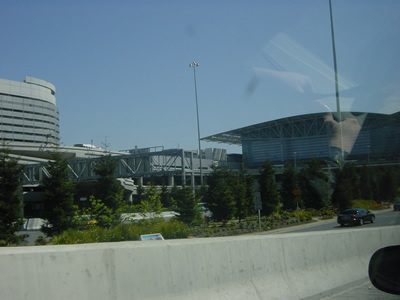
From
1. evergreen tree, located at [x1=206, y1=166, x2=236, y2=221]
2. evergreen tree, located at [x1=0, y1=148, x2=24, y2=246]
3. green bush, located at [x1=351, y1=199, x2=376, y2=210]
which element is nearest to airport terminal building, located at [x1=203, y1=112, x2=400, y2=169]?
green bush, located at [x1=351, y1=199, x2=376, y2=210]

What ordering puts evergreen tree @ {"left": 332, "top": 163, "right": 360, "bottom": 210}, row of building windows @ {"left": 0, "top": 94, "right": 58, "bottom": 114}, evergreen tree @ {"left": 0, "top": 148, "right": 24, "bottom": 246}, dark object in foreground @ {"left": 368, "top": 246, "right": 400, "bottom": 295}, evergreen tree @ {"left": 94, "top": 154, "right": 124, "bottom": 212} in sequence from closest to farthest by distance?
1. dark object in foreground @ {"left": 368, "top": 246, "right": 400, "bottom": 295}
2. evergreen tree @ {"left": 0, "top": 148, "right": 24, "bottom": 246}
3. evergreen tree @ {"left": 94, "top": 154, "right": 124, "bottom": 212}
4. evergreen tree @ {"left": 332, "top": 163, "right": 360, "bottom": 210}
5. row of building windows @ {"left": 0, "top": 94, "right": 58, "bottom": 114}

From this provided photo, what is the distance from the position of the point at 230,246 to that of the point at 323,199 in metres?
41.1

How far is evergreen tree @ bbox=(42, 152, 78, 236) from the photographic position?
83.1 ft

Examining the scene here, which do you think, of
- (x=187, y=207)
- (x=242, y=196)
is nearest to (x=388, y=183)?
(x=187, y=207)

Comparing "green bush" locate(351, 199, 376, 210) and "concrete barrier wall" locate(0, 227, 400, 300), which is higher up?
"concrete barrier wall" locate(0, 227, 400, 300)

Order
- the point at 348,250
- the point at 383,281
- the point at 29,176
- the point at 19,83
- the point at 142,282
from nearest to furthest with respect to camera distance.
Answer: the point at 383,281 < the point at 142,282 < the point at 348,250 < the point at 29,176 < the point at 19,83

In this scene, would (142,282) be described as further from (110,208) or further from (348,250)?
(110,208)

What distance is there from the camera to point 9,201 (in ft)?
74.9

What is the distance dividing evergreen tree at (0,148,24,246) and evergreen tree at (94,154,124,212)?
6.90 metres

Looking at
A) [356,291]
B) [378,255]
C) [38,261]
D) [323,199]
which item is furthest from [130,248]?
[323,199]

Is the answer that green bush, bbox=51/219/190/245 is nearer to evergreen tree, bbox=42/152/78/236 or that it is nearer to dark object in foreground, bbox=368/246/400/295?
evergreen tree, bbox=42/152/78/236

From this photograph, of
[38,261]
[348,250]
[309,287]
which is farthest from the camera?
[348,250]

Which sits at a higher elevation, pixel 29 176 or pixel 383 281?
pixel 29 176

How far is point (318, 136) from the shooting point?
52.7m
